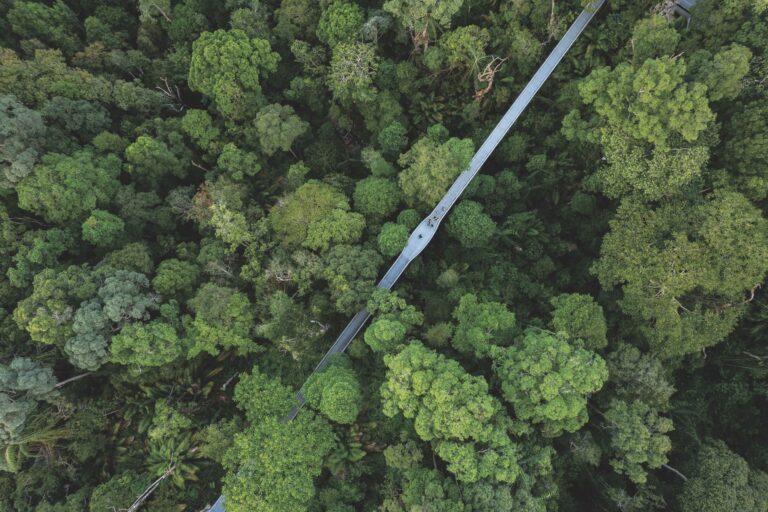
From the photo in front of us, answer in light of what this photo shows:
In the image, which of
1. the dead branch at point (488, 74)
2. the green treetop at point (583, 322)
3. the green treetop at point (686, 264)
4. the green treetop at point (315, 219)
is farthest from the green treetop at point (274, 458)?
the dead branch at point (488, 74)

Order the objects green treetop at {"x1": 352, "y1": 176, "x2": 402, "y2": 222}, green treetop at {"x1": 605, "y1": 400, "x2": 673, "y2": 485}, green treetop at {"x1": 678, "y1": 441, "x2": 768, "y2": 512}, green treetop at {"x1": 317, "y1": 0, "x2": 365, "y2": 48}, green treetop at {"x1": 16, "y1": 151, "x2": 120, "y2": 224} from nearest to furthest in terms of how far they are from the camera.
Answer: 1. green treetop at {"x1": 678, "y1": 441, "x2": 768, "y2": 512}
2. green treetop at {"x1": 605, "y1": 400, "x2": 673, "y2": 485}
3. green treetop at {"x1": 16, "y1": 151, "x2": 120, "y2": 224}
4. green treetop at {"x1": 352, "y1": 176, "x2": 402, "y2": 222}
5. green treetop at {"x1": 317, "y1": 0, "x2": 365, "y2": 48}

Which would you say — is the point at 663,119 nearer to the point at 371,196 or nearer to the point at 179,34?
the point at 371,196

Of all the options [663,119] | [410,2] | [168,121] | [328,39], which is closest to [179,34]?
[168,121]

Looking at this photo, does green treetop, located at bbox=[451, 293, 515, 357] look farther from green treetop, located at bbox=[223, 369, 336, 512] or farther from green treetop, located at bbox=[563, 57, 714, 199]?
green treetop, located at bbox=[563, 57, 714, 199]

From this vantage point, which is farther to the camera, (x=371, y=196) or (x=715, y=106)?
(x=371, y=196)

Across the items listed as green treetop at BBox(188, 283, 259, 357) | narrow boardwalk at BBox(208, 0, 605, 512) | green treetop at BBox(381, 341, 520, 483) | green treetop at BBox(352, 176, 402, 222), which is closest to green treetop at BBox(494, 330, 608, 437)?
green treetop at BBox(381, 341, 520, 483)

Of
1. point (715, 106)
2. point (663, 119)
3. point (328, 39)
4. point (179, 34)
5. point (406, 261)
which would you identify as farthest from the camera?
point (179, 34)
